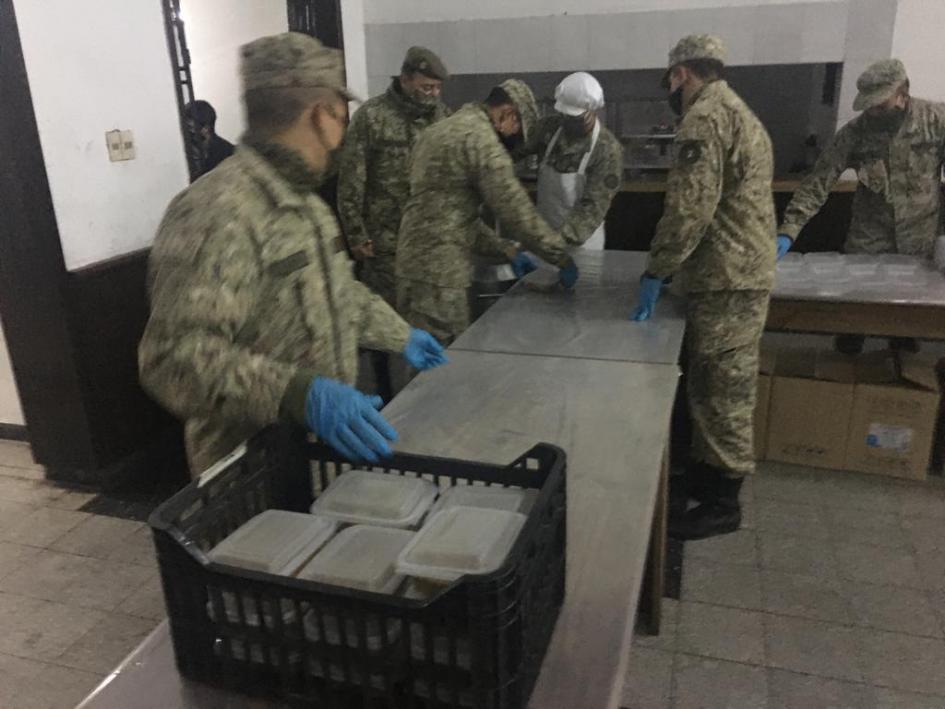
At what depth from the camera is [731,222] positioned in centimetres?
227

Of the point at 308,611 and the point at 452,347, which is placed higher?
the point at 308,611

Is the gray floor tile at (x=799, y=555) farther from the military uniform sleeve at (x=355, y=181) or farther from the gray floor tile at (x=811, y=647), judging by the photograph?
the military uniform sleeve at (x=355, y=181)

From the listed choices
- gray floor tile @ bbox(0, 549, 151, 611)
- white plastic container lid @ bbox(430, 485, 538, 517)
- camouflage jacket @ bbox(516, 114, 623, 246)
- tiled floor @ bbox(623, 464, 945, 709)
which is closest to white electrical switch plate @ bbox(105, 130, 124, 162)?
gray floor tile @ bbox(0, 549, 151, 611)

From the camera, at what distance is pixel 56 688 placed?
196 cm

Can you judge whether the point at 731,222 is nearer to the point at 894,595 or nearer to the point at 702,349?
the point at 702,349

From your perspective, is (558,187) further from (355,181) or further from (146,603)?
(146,603)

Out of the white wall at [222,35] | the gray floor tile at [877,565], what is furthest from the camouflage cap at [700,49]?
the white wall at [222,35]

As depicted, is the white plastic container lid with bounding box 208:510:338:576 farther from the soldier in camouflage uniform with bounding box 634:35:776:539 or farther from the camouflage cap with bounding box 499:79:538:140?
the camouflage cap with bounding box 499:79:538:140

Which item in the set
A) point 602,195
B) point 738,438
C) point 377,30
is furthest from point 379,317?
point 377,30

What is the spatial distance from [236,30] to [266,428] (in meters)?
4.98

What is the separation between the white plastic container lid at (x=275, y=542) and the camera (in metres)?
0.88

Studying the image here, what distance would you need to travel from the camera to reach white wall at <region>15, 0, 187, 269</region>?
2.52 meters

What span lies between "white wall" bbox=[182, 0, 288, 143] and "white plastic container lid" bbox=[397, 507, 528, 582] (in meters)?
4.71

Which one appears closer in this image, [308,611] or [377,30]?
[308,611]
